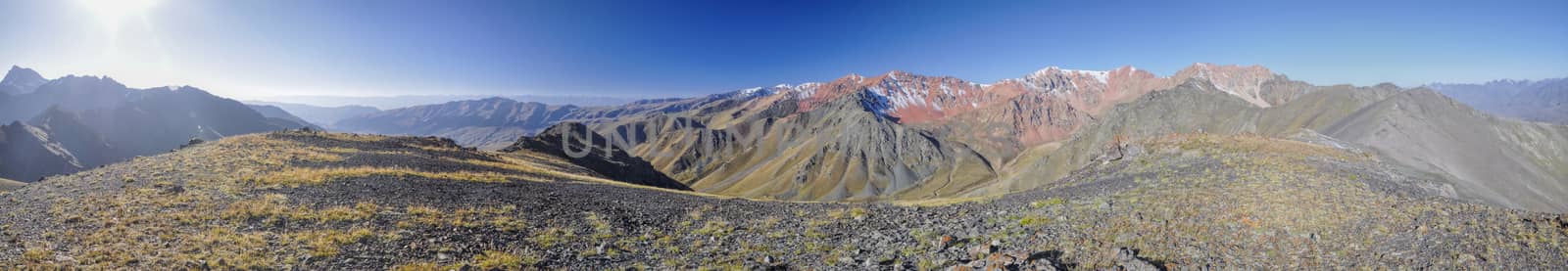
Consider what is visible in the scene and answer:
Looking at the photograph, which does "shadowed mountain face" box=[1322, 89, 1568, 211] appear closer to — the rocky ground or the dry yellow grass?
the rocky ground

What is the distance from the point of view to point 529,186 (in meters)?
30.4

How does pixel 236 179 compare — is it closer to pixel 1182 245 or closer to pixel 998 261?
pixel 998 261

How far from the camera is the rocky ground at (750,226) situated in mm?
13898

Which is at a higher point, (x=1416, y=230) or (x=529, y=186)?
(x=1416, y=230)

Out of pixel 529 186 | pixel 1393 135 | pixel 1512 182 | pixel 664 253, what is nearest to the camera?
pixel 664 253

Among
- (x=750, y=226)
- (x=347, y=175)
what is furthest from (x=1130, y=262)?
(x=347, y=175)

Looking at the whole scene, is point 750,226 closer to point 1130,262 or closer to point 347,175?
point 1130,262

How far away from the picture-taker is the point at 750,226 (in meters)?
20.7

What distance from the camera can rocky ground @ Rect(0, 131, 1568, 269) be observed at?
1390 centimetres

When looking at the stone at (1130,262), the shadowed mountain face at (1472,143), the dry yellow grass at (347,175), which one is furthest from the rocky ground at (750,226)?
the shadowed mountain face at (1472,143)

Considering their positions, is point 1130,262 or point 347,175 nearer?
point 1130,262

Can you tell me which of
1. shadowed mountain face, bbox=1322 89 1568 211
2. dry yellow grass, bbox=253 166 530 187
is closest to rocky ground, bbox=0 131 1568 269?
dry yellow grass, bbox=253 166 530 187

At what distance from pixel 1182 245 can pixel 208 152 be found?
53.0 meters

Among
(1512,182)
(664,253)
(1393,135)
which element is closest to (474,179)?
(664,253)
